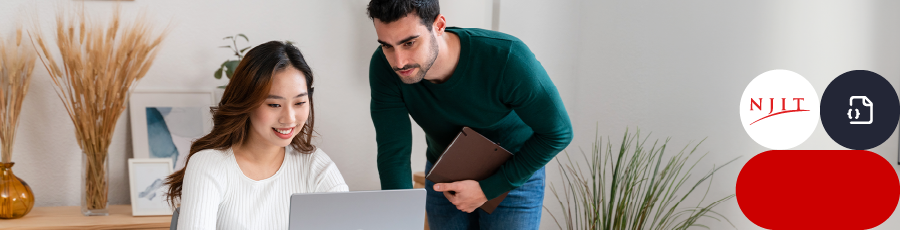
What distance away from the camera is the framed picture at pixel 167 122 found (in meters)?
2.35

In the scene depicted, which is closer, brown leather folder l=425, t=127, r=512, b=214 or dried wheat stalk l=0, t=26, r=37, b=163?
brown leather folder l=425, t=127, r=512, b=214

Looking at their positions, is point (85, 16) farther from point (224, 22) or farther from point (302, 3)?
point (302, 3)

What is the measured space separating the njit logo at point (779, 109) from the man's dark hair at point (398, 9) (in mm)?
1189

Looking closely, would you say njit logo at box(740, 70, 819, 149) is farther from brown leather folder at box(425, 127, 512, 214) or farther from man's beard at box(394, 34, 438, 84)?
man's beard at box(394, 34, 438, 84)

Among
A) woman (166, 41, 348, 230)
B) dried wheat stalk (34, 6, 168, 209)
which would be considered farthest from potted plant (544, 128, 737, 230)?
dried wheat stalk (34, 6, 168, 209)

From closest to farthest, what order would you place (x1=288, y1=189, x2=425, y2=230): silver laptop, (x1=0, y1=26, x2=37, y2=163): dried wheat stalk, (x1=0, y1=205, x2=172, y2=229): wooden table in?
1. (x1=288, y1=189, x2=425, y2=230): silver laptop
2. (x1=0, y1=205, x2=172, y2=229): wooden table
3. (x1=0, y1=26, x2=37, y2=163): dried wheat stalk

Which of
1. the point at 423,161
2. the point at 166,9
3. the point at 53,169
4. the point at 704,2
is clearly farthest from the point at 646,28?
the point at 53,169

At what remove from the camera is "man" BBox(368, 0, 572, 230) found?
1.23 m

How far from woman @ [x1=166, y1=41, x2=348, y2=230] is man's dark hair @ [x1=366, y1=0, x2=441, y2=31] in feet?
0.83

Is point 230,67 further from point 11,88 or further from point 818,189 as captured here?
point 818,189

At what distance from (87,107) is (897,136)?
2.55 m

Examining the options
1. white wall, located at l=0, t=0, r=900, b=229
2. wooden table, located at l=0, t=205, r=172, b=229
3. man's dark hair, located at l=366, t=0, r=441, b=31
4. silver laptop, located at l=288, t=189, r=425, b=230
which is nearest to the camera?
silver laptop, located at l=288, t=189, r=425, b=230

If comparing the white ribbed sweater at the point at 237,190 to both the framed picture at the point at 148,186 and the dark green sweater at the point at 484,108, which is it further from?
the framed picture at the point at 148,186

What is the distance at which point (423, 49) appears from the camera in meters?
1.23
